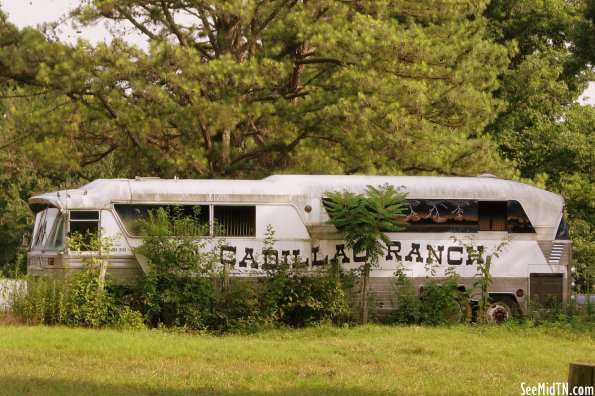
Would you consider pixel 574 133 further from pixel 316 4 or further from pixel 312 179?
pixel 312 179

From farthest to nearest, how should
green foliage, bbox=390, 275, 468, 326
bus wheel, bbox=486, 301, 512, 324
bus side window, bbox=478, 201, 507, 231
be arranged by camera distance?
1. bus side window, bbox=478, 201, 507, 231
2. bus wheel, bbox=486, 301, 512, 324
3. green foliage, bbox=390, 275, 468, 326

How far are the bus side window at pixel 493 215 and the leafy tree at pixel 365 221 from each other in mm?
2043

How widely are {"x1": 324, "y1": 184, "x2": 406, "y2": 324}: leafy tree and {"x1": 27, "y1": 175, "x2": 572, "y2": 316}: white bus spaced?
511mm

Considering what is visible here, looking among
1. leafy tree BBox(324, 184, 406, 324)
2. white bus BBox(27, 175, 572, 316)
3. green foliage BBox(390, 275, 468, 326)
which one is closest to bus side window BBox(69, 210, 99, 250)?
white bus BBox(27, 175, 572, 316)

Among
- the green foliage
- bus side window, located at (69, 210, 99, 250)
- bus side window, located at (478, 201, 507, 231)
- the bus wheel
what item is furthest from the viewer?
bus side window, located at (478, 201, 507, 231)

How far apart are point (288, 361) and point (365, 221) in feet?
18.4

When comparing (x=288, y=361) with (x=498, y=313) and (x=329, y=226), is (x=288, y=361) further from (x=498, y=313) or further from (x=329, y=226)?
(x=498, y=313)

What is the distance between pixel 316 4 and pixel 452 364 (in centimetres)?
1490

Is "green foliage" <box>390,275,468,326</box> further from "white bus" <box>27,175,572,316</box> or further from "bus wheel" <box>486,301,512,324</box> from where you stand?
"bus wheel" <box>486,301,512,324</box>

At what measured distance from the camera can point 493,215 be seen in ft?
67.8

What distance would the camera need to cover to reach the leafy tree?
18.9m

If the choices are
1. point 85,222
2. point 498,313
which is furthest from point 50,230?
point 498,313

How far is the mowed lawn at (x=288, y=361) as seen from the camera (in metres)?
11.5

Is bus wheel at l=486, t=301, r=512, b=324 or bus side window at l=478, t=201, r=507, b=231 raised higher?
bus side window at l=478, t=201, r=507, b=231
